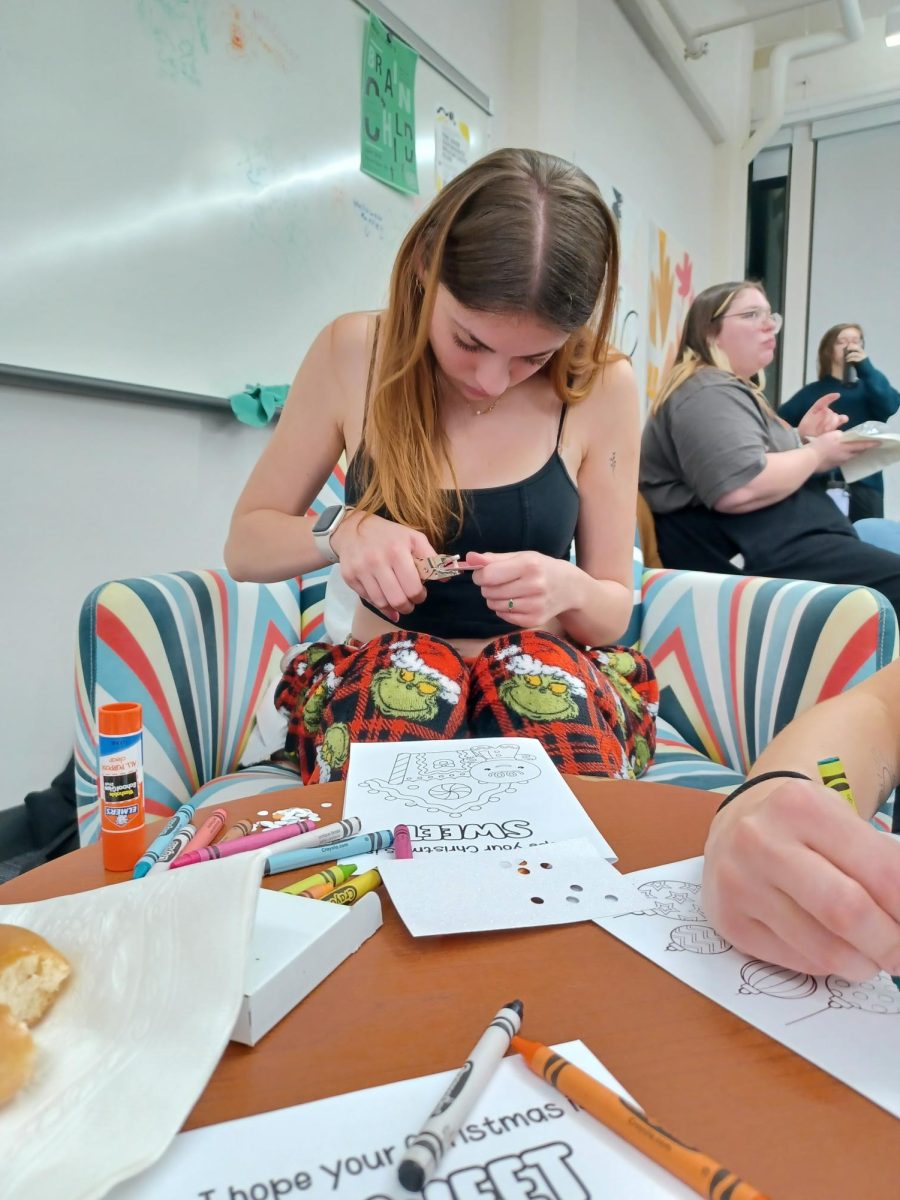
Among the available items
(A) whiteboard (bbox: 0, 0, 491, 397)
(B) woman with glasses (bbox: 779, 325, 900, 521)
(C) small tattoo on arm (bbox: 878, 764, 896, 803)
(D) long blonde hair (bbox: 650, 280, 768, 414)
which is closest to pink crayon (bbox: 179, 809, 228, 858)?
(C) small tattoo on arm (bbox: 878, 764, 896, 803)

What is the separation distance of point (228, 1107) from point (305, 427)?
0.89 metres

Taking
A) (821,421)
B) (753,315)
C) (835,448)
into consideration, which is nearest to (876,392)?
(821,421)

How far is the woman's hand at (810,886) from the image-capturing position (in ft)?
1.07

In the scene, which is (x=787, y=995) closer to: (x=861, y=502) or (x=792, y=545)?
(x=792, y=545)

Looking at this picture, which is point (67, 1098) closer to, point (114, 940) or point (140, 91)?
point (114, 940)

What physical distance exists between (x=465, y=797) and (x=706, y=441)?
1.22 meters

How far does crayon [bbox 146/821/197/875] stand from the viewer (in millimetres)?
452

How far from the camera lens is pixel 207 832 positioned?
50cm

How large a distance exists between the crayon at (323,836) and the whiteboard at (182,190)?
40.2 inches

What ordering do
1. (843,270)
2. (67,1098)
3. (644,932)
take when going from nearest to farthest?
(67,1098) < (644,932) < (843,270)

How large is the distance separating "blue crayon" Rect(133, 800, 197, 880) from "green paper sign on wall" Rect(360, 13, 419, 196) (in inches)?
66.2

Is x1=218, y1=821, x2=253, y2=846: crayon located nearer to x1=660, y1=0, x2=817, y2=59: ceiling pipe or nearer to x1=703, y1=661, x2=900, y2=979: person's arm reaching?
x1=703, y1=661, x2=900, y2=979: person's arm reaching

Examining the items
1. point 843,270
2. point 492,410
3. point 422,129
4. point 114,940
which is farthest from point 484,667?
point 843,270

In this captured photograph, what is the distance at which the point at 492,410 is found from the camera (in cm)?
107
